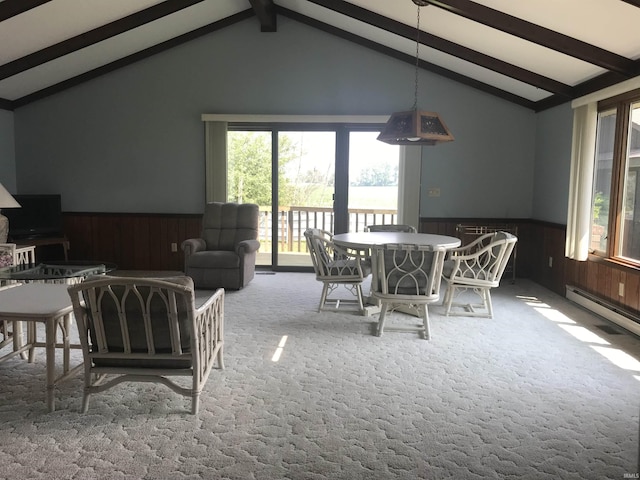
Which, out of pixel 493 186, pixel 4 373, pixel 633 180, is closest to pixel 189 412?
pixel 4 373

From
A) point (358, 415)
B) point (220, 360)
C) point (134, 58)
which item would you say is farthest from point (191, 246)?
point (358, 415)

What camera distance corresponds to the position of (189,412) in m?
2.63

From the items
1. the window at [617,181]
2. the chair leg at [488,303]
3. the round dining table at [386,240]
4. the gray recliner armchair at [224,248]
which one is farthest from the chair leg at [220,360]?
the window at [617,181]

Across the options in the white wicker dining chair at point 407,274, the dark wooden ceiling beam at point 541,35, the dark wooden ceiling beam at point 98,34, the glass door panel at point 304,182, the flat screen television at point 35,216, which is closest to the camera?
the white wicker dining chair at point 407,274

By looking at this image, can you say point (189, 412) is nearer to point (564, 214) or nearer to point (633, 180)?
point (633, 180)

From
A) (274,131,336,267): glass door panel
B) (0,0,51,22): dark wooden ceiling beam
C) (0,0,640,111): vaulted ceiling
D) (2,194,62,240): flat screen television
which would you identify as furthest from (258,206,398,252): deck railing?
(0,0,51,22): dark wooden ceiling beam

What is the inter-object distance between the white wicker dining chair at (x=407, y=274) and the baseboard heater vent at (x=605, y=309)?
167 centimetres

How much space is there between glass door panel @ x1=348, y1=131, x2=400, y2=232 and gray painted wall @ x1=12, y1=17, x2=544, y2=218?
1.22ft

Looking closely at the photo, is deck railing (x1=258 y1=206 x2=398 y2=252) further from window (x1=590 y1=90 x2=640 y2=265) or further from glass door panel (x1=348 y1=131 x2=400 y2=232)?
window (x1=590 y1=90 x2=640 y2=265)

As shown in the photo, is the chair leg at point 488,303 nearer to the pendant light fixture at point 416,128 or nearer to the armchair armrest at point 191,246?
the pendant light fixture at point 416,128

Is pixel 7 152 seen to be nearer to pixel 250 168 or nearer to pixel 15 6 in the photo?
pixel 15 6

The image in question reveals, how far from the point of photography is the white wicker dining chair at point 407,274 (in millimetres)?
3742

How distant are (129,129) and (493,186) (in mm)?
4763

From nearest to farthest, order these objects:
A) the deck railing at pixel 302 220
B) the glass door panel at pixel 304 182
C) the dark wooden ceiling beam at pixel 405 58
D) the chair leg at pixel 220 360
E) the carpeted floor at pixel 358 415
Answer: the carpeted floor at pixel 358 415, the chair leg at pixel 220 360, the dark wooden ceiling beam at pixel 405 58, the glass door panel at pixel 304 182, the deck railing at pixel 302 220
